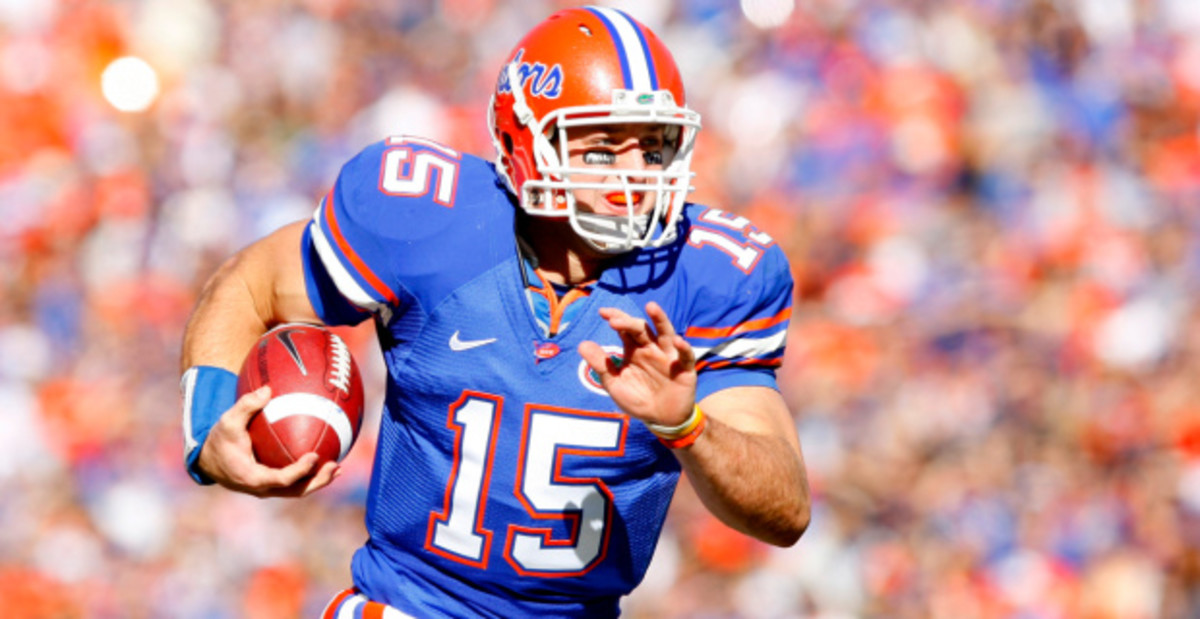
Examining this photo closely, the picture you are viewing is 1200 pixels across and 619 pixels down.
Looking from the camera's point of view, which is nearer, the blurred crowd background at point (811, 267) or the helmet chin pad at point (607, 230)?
the helmet chin pad at point (607, 230)

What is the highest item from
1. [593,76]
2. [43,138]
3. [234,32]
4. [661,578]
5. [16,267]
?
[593,76]

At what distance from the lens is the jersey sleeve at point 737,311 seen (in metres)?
2.26

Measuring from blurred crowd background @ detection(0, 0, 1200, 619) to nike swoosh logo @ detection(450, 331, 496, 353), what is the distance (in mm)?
2358

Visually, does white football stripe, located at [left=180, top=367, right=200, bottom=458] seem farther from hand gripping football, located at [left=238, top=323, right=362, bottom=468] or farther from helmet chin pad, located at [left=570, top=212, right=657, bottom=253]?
helmet chin pad, located at [left=570, top=212, right=657, bottom=253]

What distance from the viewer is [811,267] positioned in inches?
191

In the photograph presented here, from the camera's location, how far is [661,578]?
4.38 m

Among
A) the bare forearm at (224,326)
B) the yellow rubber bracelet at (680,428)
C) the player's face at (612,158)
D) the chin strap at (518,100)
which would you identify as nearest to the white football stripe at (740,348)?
the player's face at (612,158)

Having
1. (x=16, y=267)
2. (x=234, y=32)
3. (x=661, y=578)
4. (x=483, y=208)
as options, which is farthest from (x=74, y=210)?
(x=483, y=208)

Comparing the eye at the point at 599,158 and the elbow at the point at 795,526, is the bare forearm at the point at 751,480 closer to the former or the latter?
the elbow at the point at 795,526

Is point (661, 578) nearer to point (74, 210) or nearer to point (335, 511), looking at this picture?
point (335, 511)

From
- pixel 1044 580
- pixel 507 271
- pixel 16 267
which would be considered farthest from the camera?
pixel 16 267

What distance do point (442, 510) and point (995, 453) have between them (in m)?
2.63

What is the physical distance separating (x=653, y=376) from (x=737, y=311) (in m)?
0.47

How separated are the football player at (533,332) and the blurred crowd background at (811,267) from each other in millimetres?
2153
